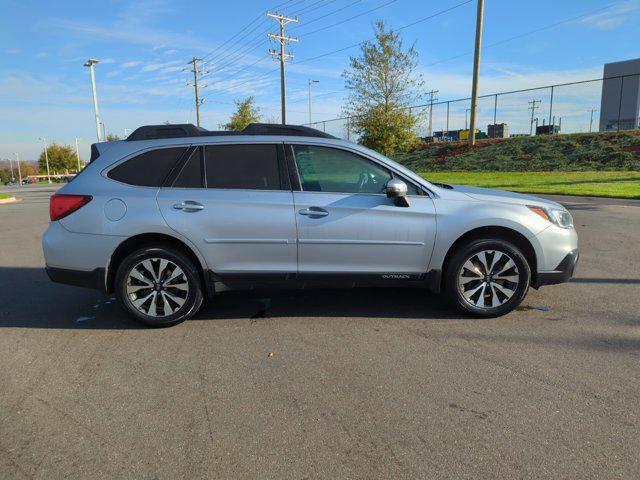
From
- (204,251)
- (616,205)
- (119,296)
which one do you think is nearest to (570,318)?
(204,251)

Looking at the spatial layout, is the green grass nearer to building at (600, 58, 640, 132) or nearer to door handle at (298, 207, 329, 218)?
door handle at (298, 207, 329, 218)

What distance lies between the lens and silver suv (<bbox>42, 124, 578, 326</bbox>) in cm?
433

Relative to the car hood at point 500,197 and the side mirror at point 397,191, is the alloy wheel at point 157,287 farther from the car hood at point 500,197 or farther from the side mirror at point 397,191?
the car hood at point 500,197

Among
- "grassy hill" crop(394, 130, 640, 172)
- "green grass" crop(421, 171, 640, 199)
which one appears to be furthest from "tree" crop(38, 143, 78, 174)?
"green grass" crop(421, 171, 640, 199)

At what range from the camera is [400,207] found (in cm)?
438

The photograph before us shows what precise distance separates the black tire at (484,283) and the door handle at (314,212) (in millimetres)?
1269

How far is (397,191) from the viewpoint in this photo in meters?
4.21

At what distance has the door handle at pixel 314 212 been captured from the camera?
4.32m

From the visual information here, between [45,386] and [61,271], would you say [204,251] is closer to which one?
[61,271]

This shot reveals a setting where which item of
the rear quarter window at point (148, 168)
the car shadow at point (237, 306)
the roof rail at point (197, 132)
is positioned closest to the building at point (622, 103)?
the car shadow at point (237, 306)

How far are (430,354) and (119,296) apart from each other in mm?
2778

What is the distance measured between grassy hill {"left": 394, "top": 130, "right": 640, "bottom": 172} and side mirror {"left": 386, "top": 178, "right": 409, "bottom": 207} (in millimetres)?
25438

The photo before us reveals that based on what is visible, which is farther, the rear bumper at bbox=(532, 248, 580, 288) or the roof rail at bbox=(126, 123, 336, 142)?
the roof rail at bbox=(126, 123, 336, 142)

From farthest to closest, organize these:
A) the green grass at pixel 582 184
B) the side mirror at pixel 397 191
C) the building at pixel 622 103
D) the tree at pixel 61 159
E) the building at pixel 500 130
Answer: the tree at pixel 61 159 < the building at pixel 500 130 < the building at pixel 622 103 < the green grass at pixel 582 184 < the side mirror at pixel 397 191
